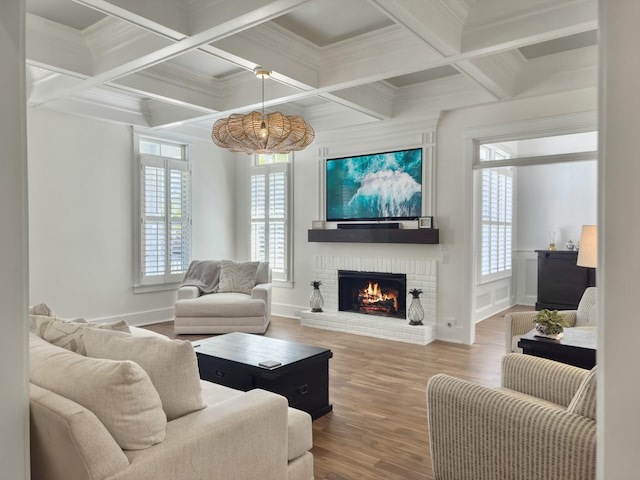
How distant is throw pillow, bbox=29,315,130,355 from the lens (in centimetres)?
205

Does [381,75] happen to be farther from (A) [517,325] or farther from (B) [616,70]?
(B) [616,70]

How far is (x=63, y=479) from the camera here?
1456 millimetres

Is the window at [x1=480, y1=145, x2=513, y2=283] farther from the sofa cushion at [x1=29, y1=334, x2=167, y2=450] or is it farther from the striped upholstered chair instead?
the sofa cushion at [x1=29, y1=334, x2=167, y2=450]

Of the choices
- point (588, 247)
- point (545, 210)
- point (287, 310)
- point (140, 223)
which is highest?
point (545, 210)

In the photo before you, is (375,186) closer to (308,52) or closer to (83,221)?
(308,52)

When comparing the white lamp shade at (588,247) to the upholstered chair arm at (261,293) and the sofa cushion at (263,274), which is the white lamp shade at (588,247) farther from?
the sofa cushion at (263,274)

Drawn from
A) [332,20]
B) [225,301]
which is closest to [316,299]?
[225,301]

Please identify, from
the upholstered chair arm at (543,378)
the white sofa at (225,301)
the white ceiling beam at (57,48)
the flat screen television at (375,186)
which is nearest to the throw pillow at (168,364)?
the upholstered chair arm at (543,378)

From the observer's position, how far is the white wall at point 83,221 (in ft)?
17.4

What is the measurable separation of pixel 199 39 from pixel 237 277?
3.64 metres

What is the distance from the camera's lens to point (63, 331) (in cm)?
212

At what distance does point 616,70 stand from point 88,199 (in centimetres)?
593

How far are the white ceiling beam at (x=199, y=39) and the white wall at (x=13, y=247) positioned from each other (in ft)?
5.84

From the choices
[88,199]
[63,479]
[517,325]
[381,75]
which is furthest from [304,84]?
[63,479]
